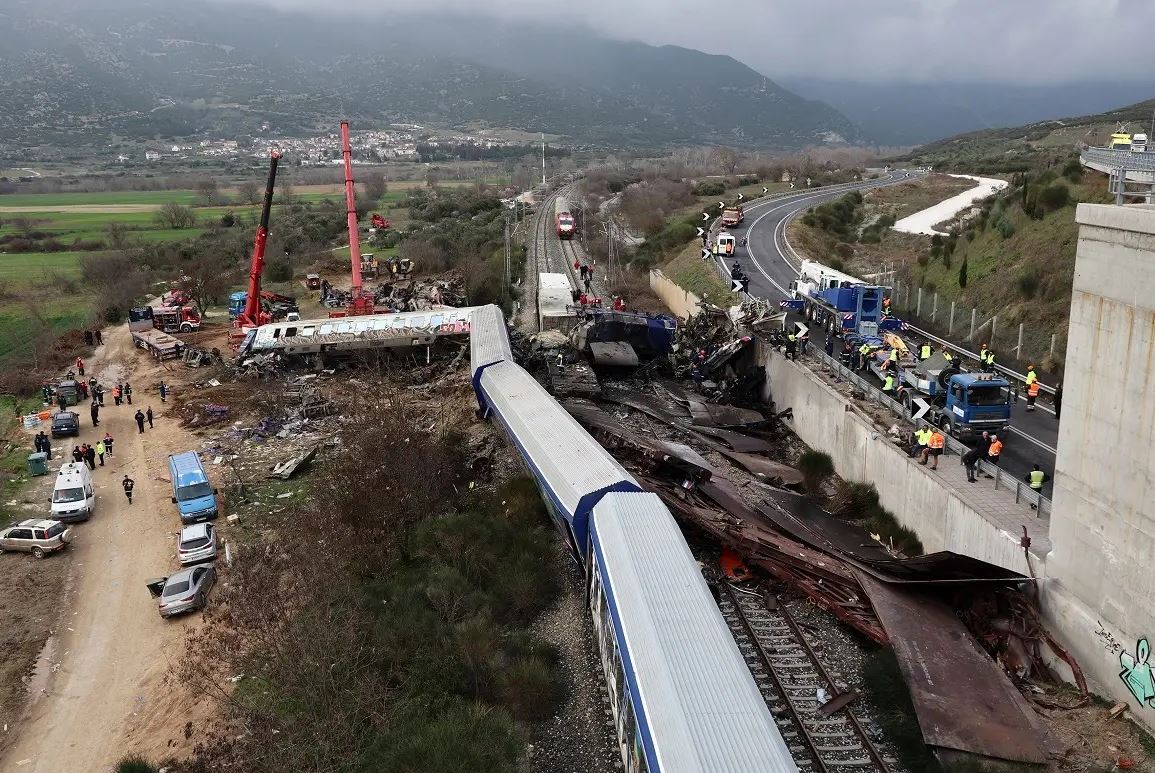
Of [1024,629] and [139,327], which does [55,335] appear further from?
[1024,629]

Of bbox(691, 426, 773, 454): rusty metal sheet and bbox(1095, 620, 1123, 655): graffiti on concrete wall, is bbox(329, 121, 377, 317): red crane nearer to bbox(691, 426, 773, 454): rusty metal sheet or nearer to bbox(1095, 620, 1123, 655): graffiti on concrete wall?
bbox(691, 426, 773, 454): rusty metal sheet

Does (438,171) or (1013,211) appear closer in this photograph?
(1013,211)

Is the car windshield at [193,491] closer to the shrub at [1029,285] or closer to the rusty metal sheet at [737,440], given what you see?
the rusty metal sheet at [737,440]

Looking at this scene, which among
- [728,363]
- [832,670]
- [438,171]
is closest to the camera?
[832,670]

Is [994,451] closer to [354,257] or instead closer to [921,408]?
[921,408]

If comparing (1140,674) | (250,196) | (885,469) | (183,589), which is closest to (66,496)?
(183,589)

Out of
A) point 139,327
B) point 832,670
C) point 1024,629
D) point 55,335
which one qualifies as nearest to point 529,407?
point 832,670
